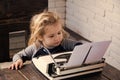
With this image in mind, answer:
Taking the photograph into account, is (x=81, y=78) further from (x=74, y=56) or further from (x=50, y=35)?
(x=50, y=35)

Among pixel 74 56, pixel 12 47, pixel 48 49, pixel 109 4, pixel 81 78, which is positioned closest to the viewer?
pixel 74 56

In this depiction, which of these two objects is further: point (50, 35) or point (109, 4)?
point (109, 4)

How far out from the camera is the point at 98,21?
3207 millimetres

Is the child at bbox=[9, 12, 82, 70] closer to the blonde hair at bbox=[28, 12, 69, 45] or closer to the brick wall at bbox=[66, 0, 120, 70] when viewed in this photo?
the blonde hair at bbox=[28, 12, 69, 45]

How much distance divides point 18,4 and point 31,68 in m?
1.63

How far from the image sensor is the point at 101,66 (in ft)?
5.18

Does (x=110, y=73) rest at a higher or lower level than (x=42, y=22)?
lower

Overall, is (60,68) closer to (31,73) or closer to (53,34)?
(31,73)

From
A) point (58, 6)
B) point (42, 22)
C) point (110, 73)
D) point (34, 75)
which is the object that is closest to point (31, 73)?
point (34, 75)

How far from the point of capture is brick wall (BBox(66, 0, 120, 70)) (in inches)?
115

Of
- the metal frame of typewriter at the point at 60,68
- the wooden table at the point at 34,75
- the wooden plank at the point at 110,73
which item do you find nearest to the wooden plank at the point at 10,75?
the wooden table at the point at 34,75

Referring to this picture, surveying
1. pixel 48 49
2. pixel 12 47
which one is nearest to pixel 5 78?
pixel 48 49

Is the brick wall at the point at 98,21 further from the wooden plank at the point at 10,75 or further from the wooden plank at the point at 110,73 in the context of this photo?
the wooden plank at the point at 10,75

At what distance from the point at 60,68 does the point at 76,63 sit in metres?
0.09
